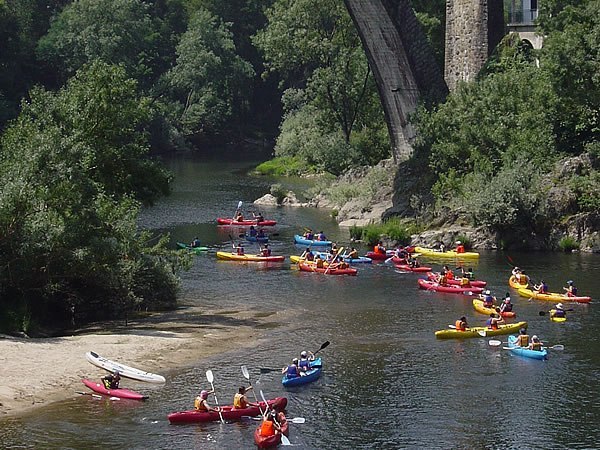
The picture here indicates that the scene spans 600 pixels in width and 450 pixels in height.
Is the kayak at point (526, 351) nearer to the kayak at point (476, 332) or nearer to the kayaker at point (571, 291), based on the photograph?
the kayak at point (476, 332)

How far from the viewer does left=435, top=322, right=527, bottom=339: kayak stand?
1438 inches

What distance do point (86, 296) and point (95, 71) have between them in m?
7.60

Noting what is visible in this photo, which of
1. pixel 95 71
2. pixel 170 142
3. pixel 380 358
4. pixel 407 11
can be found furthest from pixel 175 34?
pixel 380 358

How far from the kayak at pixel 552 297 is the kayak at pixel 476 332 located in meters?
4.08

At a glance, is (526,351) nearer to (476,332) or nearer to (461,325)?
(476,332)

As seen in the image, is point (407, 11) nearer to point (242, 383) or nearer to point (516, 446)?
point (242, 383)

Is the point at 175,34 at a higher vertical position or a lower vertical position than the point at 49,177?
higher

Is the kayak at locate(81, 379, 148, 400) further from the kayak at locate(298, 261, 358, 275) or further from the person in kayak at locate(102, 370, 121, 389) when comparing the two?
the kayak at locate(298, 261, 358, 275)

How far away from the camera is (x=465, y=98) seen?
2223 inches

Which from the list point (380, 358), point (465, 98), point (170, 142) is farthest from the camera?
point (170, 142)

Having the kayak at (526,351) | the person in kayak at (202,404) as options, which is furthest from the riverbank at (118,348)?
the kayak at (526,351)

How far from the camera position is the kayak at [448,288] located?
43688 millimetres

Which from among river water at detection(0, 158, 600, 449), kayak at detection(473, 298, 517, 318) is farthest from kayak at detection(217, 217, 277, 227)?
kayak at detection(473, 298, 517, 318)

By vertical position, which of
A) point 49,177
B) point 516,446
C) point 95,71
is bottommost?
point 516,446
